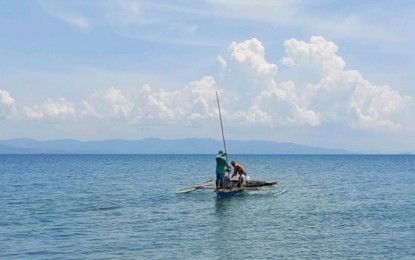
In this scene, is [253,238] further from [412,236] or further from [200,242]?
[412,236]

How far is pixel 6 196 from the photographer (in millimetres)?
46906

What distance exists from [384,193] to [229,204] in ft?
60.3

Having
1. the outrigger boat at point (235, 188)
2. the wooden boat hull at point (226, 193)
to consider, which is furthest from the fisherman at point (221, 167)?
the outrigger boat at point (235, 188)

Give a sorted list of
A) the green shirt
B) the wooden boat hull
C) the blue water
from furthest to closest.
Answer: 1. the wooden boat hull
2. the green shirt
3. the blue water

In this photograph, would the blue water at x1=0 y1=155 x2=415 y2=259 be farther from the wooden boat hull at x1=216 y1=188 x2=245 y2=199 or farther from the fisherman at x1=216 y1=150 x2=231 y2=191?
the fisherman at x1=216 y1=150 x2=231 y2=191

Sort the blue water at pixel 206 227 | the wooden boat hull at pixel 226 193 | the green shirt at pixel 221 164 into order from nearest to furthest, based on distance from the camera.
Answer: the blue water at pixel 206 227
the green shirt at pixel 221 164
the wooden boat hull at pixel 226 193

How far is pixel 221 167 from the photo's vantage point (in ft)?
138

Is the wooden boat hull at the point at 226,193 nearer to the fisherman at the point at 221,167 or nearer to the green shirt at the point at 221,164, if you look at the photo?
the fisherman at the point at 221,167

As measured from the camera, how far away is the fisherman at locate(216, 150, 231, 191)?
41.6m

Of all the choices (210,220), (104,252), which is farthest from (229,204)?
(104,252)

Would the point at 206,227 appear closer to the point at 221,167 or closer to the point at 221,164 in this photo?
the point at 221,164

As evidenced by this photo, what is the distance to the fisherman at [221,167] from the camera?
136 ft

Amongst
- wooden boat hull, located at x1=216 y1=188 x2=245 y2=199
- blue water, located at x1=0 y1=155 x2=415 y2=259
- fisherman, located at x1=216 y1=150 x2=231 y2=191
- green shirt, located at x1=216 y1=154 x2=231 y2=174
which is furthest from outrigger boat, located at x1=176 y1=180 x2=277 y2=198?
green shirt, located at x1=216 y1=154 x2=231 y2=174

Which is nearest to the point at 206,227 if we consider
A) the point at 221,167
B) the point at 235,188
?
the point at 221,167
